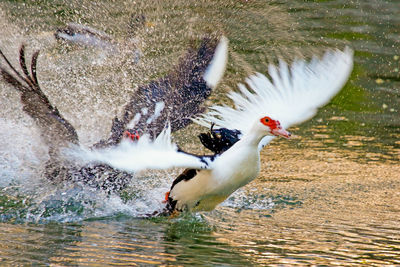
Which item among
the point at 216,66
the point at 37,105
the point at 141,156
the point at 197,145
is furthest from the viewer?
the point at 197,145

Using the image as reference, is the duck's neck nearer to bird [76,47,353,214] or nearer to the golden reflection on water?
bird [76,47,353,214]

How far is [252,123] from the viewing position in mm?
5289

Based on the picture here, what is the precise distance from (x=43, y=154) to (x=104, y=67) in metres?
2.76

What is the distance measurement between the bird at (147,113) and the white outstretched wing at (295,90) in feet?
1.74

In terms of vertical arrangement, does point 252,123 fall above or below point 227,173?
above

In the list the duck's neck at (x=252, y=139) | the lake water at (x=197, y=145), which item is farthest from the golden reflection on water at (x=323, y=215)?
the duck's neck at (x=252, y=139)

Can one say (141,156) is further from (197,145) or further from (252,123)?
(197,145)

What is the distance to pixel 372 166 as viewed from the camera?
682 cm

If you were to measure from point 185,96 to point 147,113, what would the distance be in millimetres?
406

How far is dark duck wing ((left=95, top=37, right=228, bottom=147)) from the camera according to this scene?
240 inches

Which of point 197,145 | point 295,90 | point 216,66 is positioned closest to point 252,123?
point 295,90

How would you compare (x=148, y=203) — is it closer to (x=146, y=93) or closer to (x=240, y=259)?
(x=146, y=93)

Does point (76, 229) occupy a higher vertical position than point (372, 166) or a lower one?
lower

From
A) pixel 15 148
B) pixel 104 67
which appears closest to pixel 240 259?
pixel 15 148
